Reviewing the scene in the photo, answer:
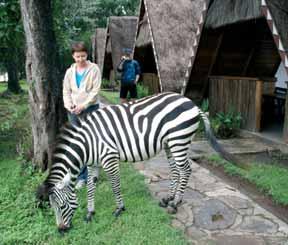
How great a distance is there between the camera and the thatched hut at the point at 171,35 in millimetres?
9992

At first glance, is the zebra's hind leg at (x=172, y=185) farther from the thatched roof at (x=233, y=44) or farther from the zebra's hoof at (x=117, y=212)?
the thatched roof at (x=233, y=44)

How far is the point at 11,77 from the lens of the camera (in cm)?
1789

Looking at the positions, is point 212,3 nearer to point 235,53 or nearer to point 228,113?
point 235,53

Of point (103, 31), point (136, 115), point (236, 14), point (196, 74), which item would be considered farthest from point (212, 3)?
point (103, 31)

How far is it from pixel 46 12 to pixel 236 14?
3.84 metres

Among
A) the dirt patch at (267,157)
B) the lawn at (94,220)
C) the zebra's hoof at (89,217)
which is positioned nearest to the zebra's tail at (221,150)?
the lawn at (94,220)

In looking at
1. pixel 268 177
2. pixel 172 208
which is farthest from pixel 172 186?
pixel 268 177

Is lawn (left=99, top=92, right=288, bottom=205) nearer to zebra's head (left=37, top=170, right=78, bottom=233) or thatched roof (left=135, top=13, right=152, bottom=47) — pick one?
zebra's head (left=37, top=170, right=78, bottom=233)

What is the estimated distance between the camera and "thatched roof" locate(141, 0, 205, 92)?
393 inches

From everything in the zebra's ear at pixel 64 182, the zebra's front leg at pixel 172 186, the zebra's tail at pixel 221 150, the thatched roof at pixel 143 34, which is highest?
the thatched roof at pixel 143 34

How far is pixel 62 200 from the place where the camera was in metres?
3.31

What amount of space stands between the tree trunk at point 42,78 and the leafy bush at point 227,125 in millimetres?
3871

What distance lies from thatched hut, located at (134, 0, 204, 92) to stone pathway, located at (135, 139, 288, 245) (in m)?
5.36

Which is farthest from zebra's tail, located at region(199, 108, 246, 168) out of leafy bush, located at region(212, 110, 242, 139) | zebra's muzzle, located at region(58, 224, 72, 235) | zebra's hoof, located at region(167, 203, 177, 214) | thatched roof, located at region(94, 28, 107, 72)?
thatched roof, located at region(94, 28, 107, 72)
